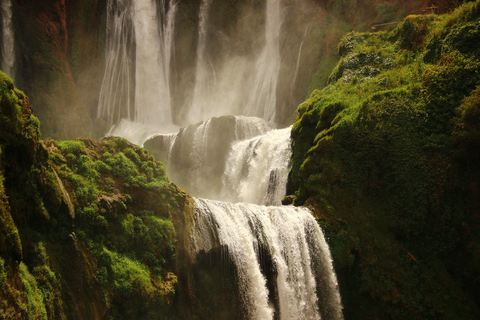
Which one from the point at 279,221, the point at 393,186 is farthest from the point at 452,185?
the point at 279,221

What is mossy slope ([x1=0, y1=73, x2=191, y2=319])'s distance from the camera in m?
7.43

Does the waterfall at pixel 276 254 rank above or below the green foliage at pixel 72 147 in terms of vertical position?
below

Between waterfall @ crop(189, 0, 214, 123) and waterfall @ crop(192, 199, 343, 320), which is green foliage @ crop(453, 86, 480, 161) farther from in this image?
waterfall @ crop(189, 0, 214, 123)

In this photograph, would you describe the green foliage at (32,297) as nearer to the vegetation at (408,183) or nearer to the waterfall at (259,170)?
the vegetation at (408,183)

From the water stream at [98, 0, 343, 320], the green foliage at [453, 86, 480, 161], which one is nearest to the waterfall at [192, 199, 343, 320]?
the water stream at [98, 0, 343, 320]

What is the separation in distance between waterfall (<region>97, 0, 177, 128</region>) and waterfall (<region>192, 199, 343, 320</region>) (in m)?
30.5

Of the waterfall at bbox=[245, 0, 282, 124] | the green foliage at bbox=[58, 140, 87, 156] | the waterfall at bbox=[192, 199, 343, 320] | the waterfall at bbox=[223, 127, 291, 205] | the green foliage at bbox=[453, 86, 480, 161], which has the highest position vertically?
the waterfall at bbox=[245, 0, 282, 124]

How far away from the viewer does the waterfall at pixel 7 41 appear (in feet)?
104

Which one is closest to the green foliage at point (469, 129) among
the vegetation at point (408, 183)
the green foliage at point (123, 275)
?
the vegetation at point (408, 183)

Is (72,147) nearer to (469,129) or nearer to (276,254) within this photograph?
(276,254)

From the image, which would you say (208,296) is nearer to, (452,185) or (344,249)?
(344,249)

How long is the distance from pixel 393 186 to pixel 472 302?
515 cm

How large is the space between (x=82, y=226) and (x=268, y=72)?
29.5m

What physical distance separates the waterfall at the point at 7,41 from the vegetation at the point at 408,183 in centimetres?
3042
